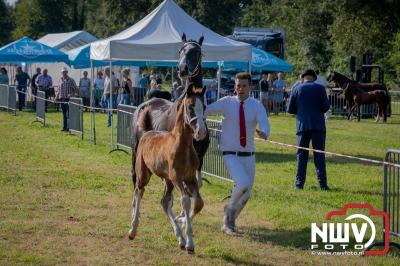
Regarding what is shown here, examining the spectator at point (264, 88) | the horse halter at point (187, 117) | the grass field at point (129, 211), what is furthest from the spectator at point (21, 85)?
the horse halter at point (187, 117)

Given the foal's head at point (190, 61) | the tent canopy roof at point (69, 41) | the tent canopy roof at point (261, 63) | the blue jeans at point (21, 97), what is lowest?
the blue jeans at point (21, 97)

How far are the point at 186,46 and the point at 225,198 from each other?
102 inches

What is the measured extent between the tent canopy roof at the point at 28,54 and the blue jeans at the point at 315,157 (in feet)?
72.7

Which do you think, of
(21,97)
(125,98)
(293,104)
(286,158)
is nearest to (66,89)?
(125,98)

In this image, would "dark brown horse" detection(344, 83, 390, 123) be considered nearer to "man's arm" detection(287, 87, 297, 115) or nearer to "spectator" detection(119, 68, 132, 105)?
"spectator" detection(119, 68, 132, 105)

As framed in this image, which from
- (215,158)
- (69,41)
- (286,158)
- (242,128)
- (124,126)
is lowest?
(286,158)

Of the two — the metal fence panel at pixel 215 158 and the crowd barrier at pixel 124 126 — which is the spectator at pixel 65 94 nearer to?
the crowd barrier at pixel 124 126

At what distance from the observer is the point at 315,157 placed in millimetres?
13406

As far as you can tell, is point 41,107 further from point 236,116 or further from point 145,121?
point 236,116

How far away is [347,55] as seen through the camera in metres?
55.6

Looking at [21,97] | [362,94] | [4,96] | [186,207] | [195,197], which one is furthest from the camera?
[21,97]

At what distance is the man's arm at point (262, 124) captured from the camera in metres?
9.32

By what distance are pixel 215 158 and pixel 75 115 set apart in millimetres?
9169

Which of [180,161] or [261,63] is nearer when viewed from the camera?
[180,161]
